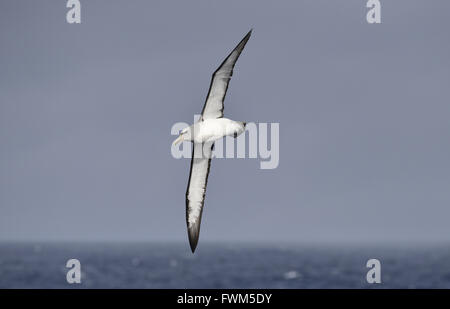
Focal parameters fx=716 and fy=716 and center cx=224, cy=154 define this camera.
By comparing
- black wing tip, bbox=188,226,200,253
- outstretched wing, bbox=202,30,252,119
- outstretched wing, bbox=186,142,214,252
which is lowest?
black wing tip, bbox=188,226,200,253

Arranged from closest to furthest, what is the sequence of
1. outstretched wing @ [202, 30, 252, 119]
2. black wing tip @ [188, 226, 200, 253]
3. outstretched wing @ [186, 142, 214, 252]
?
outstretched wing @ [202, 30, 252, 119] < black wing tip @ [188, 226, 200, 253] < outstretched wing @ [186, 142, 214, 252]

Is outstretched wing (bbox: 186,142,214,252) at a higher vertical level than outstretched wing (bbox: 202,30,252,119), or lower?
lower

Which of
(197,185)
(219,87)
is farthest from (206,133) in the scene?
(197,185)

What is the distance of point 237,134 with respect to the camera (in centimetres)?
1970

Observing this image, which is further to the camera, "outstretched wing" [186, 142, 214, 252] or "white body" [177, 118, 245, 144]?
"outstretched wing" [186, 142, 214, 252]

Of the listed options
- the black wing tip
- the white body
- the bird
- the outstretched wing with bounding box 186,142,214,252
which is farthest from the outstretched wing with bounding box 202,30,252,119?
the black wing tip

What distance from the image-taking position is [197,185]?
22.4 m

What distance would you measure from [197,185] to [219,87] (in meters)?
3.59

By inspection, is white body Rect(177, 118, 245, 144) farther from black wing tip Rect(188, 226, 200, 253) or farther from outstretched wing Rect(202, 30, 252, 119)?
black wing tip Rect(188, 226, 200, 253)

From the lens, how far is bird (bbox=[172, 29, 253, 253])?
19.7 m

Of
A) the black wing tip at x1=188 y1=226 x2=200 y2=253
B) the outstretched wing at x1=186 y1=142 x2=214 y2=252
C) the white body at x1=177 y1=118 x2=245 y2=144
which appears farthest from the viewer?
the outstretched wing at x1=186 y1=142 x2=214 y2=252

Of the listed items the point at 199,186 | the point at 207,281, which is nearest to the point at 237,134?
the point at 199,186
